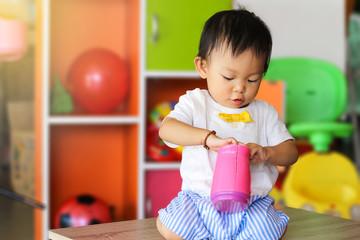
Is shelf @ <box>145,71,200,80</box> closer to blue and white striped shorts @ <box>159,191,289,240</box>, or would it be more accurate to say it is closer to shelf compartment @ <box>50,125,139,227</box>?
shelf compartment @ <box>50,125,139,227</box>

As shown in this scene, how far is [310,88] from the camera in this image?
8.75 feet

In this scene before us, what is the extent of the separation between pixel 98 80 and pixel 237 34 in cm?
134

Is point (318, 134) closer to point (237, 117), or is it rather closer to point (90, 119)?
point (90, 119)

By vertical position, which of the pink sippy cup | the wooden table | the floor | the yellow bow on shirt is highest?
the yellow bow on shirt

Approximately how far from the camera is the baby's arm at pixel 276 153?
2.94 ft

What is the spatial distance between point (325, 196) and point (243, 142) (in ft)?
4.95

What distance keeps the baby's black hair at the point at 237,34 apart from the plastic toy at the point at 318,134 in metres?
1.33

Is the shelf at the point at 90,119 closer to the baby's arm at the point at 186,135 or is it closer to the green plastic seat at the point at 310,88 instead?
the green plastic seat at the point at 310,88

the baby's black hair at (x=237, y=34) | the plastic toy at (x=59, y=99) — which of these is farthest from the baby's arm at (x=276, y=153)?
the plastic toy at (x=59, y=99)

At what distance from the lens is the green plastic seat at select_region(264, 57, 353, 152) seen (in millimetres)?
2639

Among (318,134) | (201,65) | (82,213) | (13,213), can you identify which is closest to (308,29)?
(318,134)

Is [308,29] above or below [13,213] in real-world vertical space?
above

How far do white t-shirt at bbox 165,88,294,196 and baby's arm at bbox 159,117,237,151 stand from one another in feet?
0.08

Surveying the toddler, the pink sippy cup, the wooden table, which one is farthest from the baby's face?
the wooden table
